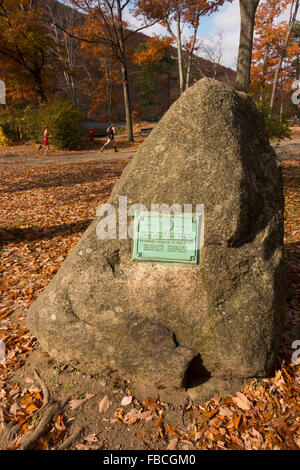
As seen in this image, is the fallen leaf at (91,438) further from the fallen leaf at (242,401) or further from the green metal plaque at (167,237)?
the green metal plaque at (167,237)

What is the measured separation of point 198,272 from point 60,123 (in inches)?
727

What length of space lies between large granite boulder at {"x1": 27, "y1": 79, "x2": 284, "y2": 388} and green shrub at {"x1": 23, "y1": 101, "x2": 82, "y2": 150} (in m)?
17.8

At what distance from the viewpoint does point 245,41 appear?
28.7ft

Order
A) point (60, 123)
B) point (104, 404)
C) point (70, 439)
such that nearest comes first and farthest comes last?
point (70, 439) → point (104, 404) → point (60, 123)

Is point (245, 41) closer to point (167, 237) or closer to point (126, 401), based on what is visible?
point (167, 237)

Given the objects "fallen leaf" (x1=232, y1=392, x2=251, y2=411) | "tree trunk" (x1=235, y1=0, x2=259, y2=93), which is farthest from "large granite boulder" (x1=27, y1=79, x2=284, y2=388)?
"tree trunk" (x1=235, y1=0, x2=259, y2=93)

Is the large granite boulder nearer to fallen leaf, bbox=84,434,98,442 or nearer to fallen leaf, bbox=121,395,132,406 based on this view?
fallen leaf, bbox=121,395,132,406

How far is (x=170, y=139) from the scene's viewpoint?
8.23 ft

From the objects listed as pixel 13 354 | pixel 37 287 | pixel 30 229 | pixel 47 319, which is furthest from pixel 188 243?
pixel 30 229

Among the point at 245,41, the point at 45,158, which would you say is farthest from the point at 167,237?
the point at 45,158

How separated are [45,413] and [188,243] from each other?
2.01 m

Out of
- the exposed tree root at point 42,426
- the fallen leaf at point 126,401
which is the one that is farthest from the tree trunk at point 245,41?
the exposed tree root at point 42,426

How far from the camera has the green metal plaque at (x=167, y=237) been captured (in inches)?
96.8
